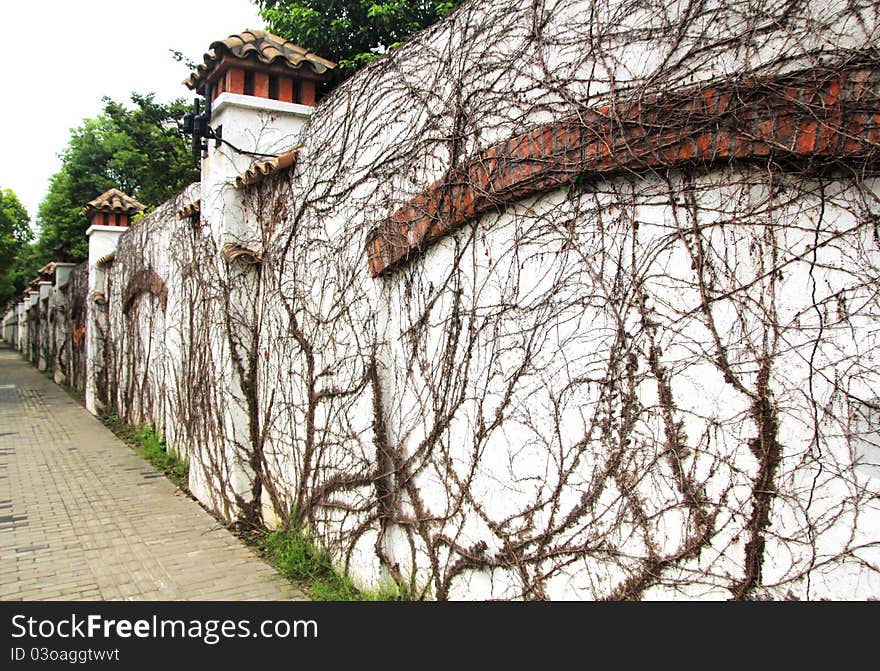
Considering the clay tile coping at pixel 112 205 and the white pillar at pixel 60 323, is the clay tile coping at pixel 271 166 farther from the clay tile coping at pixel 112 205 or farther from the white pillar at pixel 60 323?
the white pillar at pixel 60 323

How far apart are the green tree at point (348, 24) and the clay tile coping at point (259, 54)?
448cm

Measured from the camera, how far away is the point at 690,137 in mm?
2402

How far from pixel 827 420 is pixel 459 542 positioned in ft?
6.09

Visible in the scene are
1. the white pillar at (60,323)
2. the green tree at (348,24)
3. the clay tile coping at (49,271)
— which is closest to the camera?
the green tree at (348,24)

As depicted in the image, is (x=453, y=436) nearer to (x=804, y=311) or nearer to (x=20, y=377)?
(x=804, y=311)

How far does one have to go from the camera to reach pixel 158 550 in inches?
194

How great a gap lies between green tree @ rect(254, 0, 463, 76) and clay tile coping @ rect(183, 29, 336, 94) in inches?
177

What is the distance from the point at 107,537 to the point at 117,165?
83.0 feet

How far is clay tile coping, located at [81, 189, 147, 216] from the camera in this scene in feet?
39.2

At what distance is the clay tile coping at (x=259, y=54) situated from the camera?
215 inches

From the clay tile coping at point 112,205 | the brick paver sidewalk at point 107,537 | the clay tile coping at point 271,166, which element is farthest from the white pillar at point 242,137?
the clay tile coping at point 112,205

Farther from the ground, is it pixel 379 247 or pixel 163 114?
pixel 163 114

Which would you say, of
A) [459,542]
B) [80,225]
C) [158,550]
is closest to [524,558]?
[459,542]

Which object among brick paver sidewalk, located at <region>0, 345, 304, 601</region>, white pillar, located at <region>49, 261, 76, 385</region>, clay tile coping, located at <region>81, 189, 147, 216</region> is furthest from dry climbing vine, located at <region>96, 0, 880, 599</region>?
white pillar, located at <region>49, 261, 76, 385</region>
